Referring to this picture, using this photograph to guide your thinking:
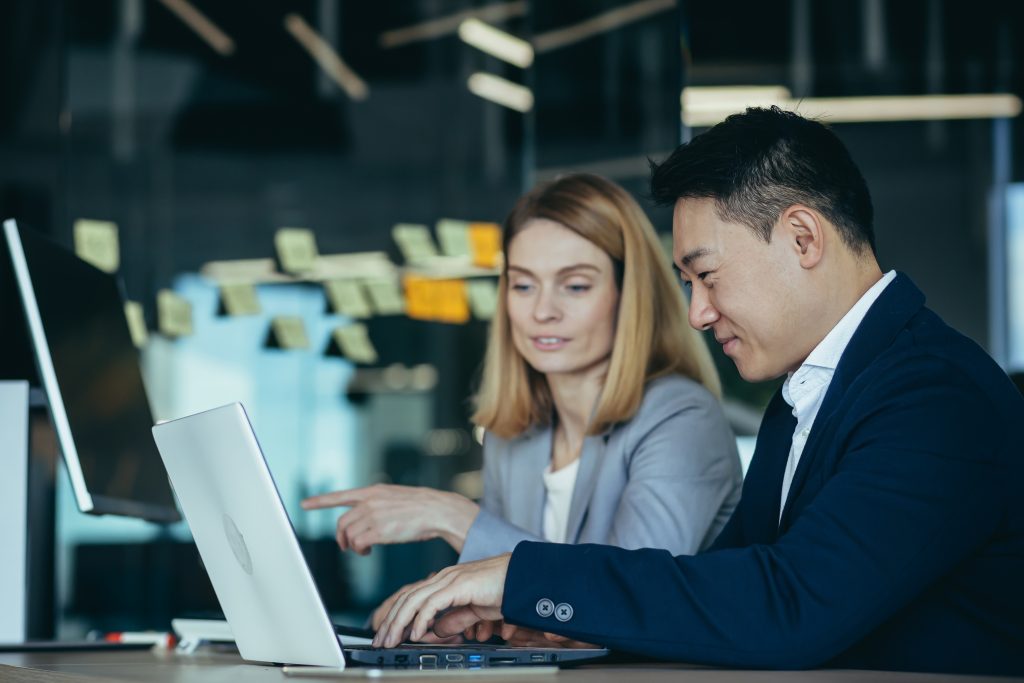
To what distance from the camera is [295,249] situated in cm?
536

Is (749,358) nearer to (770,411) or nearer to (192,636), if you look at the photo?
(770,411)

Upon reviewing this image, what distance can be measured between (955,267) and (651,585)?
182 inches

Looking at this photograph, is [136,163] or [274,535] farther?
[136,163]

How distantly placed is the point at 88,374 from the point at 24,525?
0.96 feet

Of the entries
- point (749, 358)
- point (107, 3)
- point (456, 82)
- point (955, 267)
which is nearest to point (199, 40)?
point (107, 3)

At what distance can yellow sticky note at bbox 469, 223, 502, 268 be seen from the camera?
17.6ft

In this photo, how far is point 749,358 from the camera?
151 centimetres

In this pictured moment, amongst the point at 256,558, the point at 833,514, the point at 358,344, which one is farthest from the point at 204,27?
the point at 833,514

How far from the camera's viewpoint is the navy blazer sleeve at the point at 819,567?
3.80 feet

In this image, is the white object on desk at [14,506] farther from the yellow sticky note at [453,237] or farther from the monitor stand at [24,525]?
the yellow sticky note at [453,237]

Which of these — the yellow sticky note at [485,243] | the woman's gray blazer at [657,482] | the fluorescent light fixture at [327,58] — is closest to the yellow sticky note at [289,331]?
the yellow sticky note at [485,243]

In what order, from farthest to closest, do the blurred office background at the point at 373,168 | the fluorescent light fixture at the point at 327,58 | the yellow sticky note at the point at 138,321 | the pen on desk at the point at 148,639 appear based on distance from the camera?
1. the fluorescent light fixture at the point at 327,58
2. the blurred office background at the point at 373,168
3. the yellow sticky note at the point at 138,321
4. the pen on desk at the point at 148,639

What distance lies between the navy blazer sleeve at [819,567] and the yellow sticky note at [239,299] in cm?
425

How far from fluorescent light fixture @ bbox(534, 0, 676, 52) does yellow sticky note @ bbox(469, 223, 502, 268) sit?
88 centimetres
